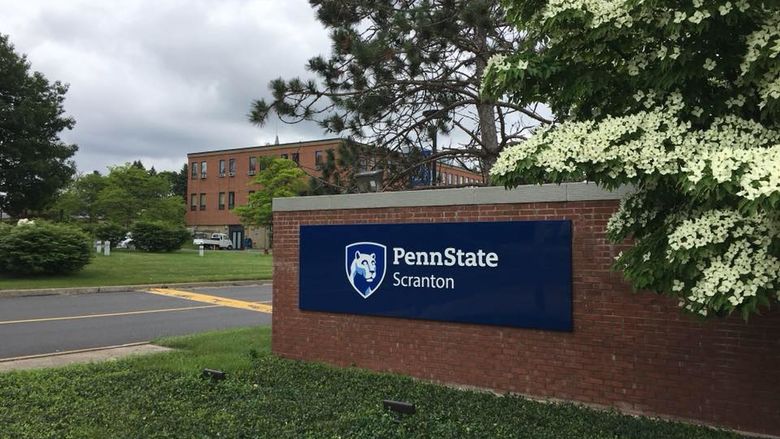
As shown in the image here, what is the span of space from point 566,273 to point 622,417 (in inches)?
55.0

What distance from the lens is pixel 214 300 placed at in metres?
17.2

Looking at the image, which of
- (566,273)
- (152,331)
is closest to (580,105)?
(566,273)

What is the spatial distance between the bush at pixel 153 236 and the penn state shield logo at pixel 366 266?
118ft

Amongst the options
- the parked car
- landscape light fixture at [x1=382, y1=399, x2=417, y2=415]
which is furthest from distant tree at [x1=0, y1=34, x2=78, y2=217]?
landscape light fixture at [x1=382, y1=399, x2=417, y2=415]

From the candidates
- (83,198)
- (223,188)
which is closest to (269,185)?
(83,198)

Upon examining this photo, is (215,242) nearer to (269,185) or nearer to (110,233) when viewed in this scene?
(269,185)

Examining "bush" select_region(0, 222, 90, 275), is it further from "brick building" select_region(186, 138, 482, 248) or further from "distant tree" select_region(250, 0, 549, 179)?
"brick building" select_region(186, 138, 482, 248)

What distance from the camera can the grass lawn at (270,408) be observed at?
498 cm

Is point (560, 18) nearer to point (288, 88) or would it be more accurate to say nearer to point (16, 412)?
point (16, 412)

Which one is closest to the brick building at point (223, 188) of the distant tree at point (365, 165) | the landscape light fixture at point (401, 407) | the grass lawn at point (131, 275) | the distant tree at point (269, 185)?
the distant tree at point (269, 185)

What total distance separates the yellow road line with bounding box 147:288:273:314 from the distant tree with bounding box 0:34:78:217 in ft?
67.8

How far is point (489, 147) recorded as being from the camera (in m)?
10.2

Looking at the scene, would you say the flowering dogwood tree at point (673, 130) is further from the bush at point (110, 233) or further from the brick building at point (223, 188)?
the brick building at point (223, 188)

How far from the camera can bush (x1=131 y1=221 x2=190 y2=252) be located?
4031 centimetres
